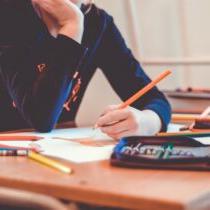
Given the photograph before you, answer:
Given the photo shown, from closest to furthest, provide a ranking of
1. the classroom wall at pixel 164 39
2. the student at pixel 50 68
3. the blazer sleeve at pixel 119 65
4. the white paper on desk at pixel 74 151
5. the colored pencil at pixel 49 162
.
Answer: the colored pencil at pixel 49 162, the white paper on desk at pixel 74 151, the student at pixel 50 68, the blazer sleeve at pixel 119 65, the classroom wall at pixel 164 39

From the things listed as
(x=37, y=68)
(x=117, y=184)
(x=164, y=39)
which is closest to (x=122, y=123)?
(x=37, y=68)

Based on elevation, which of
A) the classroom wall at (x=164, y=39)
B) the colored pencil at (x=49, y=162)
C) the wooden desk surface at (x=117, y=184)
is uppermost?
the wooden desk surface at (x=117, y=184)

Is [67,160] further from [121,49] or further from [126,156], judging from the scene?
[121,49]

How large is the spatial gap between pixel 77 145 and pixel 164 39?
115 cm

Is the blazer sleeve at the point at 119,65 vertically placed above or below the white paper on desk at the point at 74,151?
below

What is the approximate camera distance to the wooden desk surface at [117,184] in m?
0.57

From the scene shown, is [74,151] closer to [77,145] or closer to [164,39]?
[77,145]

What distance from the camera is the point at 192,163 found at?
2.45 ft

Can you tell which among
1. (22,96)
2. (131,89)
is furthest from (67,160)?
(131,89)

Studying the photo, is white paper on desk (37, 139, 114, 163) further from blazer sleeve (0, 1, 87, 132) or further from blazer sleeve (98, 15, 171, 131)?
blazer sleeve (98, 15, 171, 131)

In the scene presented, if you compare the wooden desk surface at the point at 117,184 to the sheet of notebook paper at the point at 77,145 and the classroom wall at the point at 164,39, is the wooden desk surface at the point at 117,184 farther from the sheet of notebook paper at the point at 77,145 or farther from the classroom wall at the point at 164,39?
the classroom wall at the point at 164,39

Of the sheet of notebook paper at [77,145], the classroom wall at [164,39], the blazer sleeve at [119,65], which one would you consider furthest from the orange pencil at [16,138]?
the classroom wall at [164,39]

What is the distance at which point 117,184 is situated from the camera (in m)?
0.64

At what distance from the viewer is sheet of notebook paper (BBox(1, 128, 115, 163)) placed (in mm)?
852
